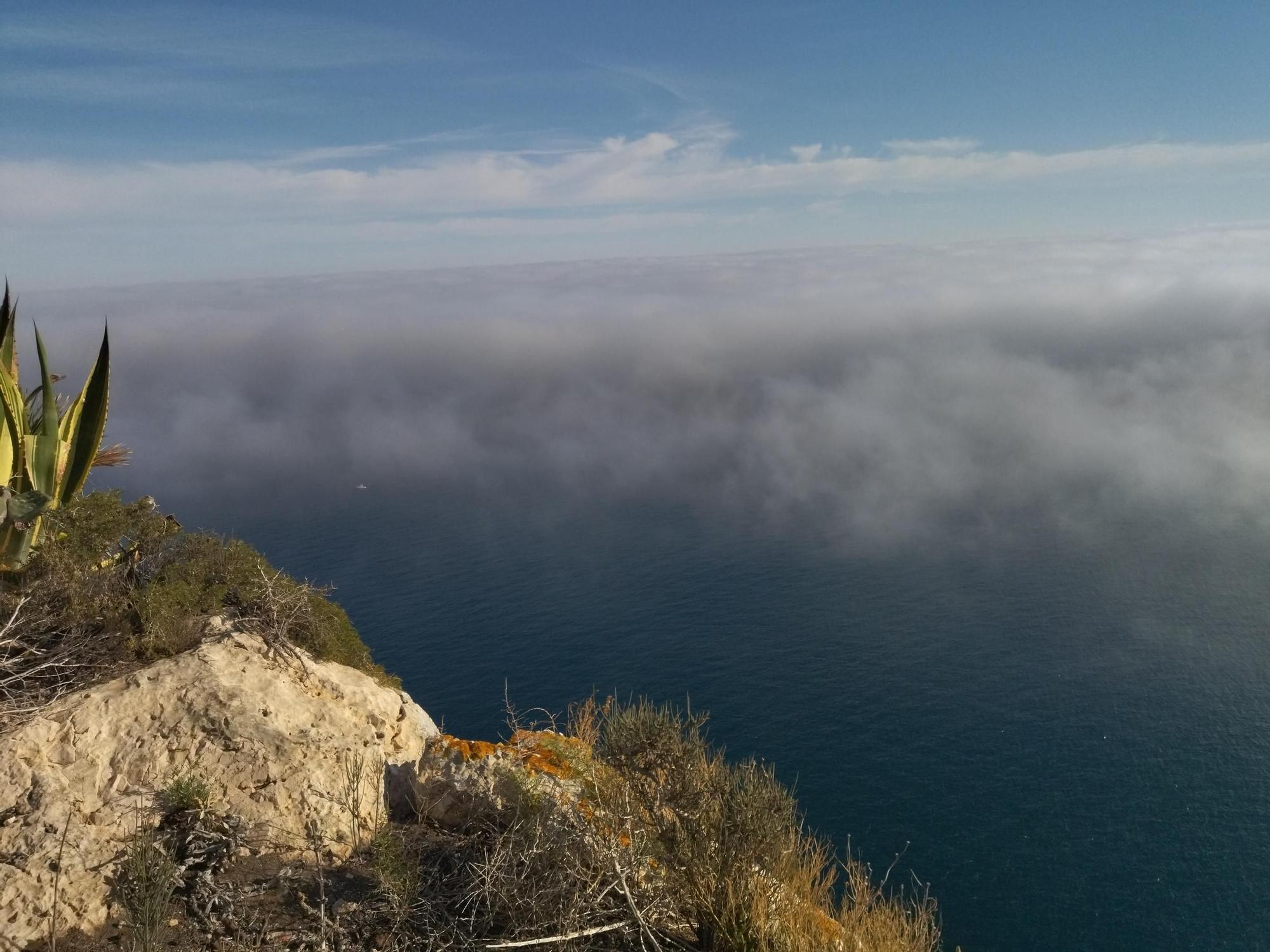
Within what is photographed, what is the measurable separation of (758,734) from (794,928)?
202ft

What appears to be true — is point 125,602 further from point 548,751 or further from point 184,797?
point 548,751

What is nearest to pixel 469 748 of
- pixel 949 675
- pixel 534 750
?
pixel 534 750

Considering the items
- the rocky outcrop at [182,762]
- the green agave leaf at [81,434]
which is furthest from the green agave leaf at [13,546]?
the rocky outcrop at [182,762]

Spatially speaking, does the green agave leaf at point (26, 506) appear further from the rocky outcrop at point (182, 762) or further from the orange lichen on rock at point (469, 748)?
the orange lichen on rock at point (469, 748)

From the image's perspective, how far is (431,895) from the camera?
29.6 ft

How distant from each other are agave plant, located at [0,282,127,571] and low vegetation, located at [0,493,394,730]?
422 millimetres

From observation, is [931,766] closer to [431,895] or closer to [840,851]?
[840,851]

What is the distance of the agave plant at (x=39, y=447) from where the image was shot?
11820mm

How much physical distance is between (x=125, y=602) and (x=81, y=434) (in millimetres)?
3430

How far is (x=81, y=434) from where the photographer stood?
13.4 metres

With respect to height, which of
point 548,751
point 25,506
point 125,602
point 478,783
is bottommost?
point 548,751

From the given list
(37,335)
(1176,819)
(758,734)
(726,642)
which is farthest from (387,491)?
(37,335)

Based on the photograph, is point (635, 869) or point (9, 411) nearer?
point (635, 869)

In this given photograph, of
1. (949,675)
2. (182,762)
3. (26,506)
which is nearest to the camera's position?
(182,762)
